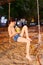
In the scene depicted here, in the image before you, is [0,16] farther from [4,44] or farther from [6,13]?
[4,44]

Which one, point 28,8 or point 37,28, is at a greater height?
point 28,8

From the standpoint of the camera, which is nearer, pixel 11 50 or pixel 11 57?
pixel 11 57

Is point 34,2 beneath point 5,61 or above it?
above

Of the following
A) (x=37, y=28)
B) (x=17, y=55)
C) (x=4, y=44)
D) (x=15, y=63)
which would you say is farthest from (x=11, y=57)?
(x=37, y=28)

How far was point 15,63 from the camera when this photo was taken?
326cm

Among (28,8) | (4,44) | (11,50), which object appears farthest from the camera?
(28,8)

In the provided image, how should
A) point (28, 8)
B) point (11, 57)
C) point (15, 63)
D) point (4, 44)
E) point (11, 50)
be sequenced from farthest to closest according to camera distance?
point (28, 8)
point (4, 44)
point (11, 50)
point (11, 57)
point (15, 63)

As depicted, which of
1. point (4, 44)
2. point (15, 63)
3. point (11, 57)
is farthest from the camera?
point (4, 44)

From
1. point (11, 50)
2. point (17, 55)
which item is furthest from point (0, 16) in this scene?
point (17, 55)

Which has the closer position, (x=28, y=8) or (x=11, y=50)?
(x=11, y=50)

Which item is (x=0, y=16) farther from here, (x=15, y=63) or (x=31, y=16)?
(x=15, y=63)

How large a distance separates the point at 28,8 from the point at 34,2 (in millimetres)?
193

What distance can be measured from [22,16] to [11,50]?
159 centimetres

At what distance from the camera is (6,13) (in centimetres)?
554
